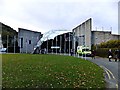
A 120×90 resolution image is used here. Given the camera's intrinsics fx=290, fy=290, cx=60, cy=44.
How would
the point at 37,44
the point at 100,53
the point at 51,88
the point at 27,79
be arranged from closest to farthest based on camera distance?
the point at 51,88, the point at 27,79, the point at 100,53, the point at 37,44

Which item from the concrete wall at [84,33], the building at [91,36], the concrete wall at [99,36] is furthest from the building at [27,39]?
the concrete wall at [99,36]

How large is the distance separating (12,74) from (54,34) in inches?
3297

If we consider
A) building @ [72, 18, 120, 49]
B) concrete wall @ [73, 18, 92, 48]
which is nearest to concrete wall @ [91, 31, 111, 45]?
building @ [72, 18, 120, 49]

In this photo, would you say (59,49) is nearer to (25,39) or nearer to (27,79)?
(25,39)

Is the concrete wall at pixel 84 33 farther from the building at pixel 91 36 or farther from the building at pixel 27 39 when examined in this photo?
the building at pixel 27 39

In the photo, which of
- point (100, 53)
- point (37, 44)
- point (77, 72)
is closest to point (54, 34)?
point (37, 44)

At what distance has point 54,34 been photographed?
98.3 metres

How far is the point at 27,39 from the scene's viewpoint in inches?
3885

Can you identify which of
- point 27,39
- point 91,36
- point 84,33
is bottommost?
point 27,39

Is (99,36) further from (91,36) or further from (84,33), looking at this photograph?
(84,33)

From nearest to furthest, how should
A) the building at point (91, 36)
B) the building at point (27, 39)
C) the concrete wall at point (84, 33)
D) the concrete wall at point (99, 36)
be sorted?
the building at point (91, 36) → the concrete wall at point (99, 36) → the concrete wall at point (84, 33) → the building at point (27, 39)

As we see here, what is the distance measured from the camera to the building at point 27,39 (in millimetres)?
93725

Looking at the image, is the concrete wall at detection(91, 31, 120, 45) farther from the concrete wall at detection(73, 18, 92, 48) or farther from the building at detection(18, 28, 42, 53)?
the building at detection(18, 28, 42, 53)

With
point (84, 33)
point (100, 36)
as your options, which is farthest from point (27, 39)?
point (100, 36)
